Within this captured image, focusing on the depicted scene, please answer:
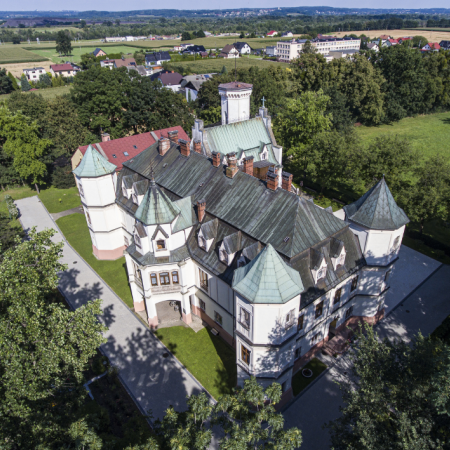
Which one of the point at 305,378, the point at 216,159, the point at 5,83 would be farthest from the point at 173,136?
the point at 5,83

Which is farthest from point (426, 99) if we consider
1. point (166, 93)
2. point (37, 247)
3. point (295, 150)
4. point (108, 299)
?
point (37, 247)

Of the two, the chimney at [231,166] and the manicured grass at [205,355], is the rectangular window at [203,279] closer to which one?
the manicured grass at [205,355]

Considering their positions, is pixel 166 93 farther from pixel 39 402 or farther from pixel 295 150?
pixel 39 402

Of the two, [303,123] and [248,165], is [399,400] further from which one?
[303,123]

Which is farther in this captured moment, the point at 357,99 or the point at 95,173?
the point at 357,99

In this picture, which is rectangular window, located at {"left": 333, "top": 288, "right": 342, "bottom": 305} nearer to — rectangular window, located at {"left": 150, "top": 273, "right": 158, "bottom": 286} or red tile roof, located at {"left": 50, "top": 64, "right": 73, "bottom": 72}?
rectangular window, located at {"left": 150, "top": 273, "right": 158, "bottom": 286}

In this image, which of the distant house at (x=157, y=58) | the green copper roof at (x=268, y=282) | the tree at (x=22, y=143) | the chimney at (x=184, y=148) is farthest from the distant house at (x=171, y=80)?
the green copper roof at (x=268, y=282)

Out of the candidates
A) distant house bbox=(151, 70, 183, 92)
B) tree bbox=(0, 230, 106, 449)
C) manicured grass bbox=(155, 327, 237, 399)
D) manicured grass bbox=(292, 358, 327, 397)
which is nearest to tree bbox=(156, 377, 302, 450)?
tree bbox=(0, 230, 106, 449)

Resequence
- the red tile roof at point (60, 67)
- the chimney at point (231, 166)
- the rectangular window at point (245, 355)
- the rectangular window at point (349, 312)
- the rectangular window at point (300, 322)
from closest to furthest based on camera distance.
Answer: the rectangular window at point (245, 355), the rectangular window at point (300, 322), the chimney at point (231, 166), the rectangular window at point (349, 312), the red tile roof at point (60, 67)
